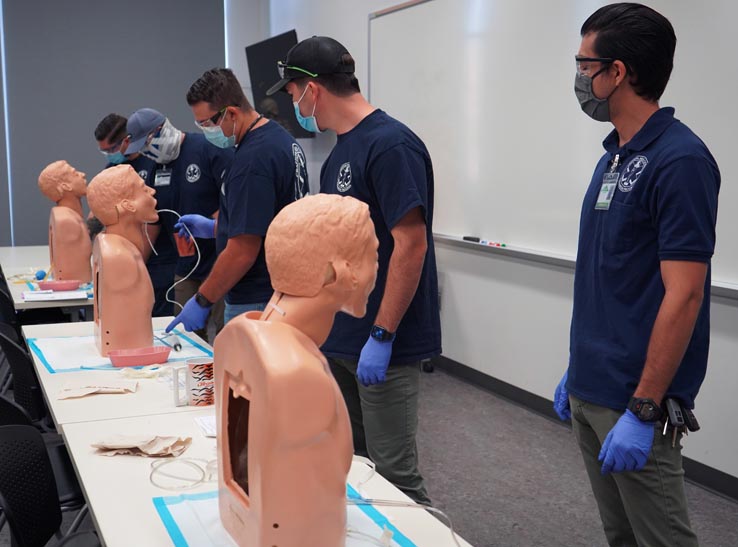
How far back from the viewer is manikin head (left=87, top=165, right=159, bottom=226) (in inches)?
96.6

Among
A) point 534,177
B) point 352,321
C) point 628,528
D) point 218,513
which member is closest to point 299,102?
point 352,321

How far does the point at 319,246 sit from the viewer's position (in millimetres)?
1208

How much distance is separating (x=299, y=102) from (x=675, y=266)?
1.16m

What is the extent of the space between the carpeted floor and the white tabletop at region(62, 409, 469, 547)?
44.3 inches

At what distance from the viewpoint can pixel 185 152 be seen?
3551 millimetres

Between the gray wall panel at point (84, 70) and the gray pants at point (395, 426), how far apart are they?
5.55 m

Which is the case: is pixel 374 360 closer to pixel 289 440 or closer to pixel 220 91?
pixel 289 440

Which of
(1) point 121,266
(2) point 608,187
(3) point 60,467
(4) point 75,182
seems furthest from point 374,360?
(4) point 75,182

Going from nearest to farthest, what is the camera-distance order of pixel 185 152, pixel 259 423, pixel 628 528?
pixel 259 423, pixel 628 528, pixel 185 152

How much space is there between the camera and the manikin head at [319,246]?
121 cm

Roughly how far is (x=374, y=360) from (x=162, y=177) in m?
2.10

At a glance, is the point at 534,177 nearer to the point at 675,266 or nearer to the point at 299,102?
the point at 299,102

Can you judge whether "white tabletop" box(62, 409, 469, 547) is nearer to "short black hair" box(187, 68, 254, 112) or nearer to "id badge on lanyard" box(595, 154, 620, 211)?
"id badge on lanyard" box(595, 154, 620, 211)

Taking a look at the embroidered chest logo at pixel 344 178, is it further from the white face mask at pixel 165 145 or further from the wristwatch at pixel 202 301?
the white face mask at pixel 165 145
